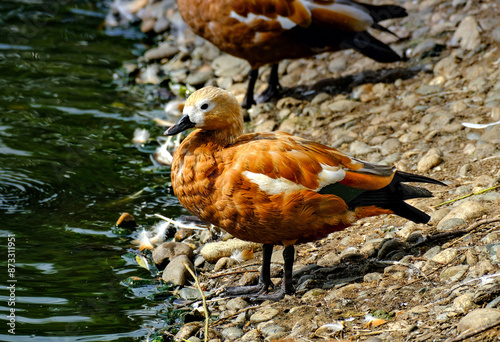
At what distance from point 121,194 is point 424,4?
4334 millimetres

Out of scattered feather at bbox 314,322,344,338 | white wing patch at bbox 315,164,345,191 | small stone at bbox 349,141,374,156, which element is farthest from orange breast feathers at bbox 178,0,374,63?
scattered feather at bbox 314,322,344,338

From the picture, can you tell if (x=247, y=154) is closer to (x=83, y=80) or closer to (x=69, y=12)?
(x=83, y=80)

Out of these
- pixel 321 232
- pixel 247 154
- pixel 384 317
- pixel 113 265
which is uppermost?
pixel 247 154

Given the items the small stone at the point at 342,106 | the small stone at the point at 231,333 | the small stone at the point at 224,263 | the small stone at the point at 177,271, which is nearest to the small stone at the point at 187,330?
the small stone at the point at 231,333

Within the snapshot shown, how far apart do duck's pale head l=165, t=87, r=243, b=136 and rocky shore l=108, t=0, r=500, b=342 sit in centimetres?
117

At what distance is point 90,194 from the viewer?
19.6 feet

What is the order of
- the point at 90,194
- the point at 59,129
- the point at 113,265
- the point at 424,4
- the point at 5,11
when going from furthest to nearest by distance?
the point at 5,11
the point at 424,4
the point at 59,129
the point at 90,194
the point at 113,265

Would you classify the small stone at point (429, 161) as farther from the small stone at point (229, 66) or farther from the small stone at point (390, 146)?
the small stone at point (229, 66)

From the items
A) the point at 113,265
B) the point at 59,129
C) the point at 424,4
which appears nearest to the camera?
the point at 113,265

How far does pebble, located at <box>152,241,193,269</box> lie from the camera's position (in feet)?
16.6

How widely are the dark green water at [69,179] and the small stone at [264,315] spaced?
2.18 feet

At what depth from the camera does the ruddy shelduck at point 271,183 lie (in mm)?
3973

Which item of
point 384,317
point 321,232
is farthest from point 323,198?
point 384,317

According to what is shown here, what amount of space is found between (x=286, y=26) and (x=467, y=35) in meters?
1.94
